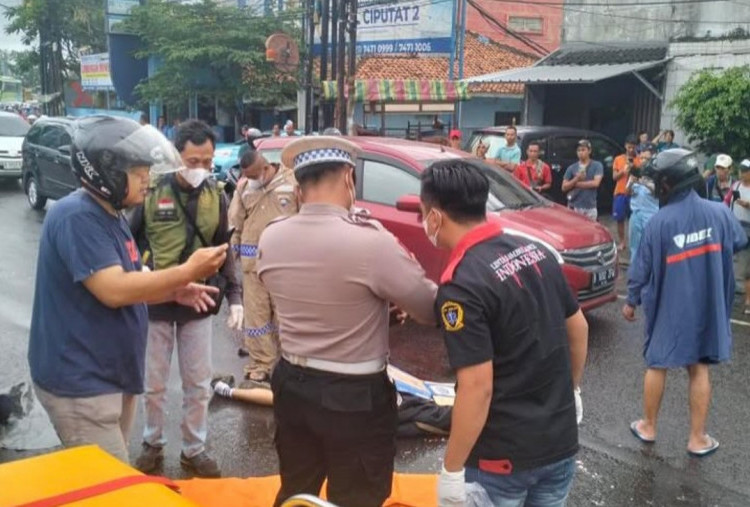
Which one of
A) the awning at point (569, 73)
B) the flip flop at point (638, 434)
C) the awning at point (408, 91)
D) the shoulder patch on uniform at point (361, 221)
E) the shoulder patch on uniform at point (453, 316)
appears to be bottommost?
the flip flop at point (638, 434)

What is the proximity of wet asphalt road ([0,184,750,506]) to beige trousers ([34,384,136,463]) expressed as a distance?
5.03ft

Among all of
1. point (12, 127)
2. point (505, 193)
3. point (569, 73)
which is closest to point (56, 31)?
point (12, 127)

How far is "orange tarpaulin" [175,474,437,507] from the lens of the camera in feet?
12.3

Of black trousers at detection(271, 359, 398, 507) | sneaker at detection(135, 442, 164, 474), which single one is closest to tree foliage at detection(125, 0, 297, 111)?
sneaker at detection(135, 442, 164, 474)

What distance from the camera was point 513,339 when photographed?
2223 millimetres

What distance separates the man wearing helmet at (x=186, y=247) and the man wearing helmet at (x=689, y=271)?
96.6 inches

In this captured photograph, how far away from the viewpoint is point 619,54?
651 inches

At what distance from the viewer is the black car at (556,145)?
1255 centimetres

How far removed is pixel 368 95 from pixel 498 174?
36.1ft

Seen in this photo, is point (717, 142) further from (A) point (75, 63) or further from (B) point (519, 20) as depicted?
(A) point (75, 63)

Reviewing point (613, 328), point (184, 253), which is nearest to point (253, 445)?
point (184, 253)

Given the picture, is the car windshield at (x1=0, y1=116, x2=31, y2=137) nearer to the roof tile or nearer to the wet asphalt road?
the roof tile

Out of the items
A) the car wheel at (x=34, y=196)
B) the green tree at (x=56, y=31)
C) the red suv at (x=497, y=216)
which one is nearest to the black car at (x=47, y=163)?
the car wheel at (x=34, y=196)

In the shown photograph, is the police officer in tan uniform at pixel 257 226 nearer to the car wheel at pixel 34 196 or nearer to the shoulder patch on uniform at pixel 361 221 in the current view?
the shoulder patch on uniform at pixel 361 221
